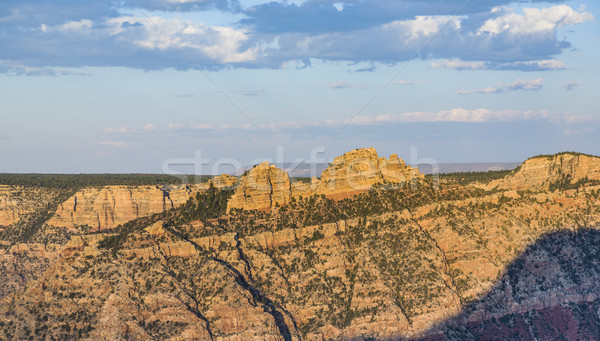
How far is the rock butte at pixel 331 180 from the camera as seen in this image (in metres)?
163

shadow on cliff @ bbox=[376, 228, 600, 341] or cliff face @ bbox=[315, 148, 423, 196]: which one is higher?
cliff face @ bbox=[315, 148, 423, 196]

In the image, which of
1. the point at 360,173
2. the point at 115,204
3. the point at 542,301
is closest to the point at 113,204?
the point at 115,204

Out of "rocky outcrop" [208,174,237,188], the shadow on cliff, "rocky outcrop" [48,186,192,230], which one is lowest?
the shadow on cliff

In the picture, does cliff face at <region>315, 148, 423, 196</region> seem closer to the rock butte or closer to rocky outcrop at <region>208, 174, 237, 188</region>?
the rock butte

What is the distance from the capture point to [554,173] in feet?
570

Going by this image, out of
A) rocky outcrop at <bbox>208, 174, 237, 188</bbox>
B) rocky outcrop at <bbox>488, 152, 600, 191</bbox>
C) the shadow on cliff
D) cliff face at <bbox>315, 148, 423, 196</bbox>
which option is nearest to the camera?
the shadow on cliff

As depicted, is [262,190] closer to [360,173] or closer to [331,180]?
[331,180]

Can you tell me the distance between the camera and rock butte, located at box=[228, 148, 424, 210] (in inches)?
6412

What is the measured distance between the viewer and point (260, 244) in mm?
154375

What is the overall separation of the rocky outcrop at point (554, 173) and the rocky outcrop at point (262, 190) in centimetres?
3463

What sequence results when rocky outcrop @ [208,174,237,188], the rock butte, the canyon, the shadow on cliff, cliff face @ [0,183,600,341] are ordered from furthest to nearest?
rocky outcrop @ [208,174,237,188] < the rock butte < the shadow on cliff < the canyon < cliff face @ [0,183,600,341]

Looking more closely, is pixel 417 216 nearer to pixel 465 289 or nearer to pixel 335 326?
pixel 465 289

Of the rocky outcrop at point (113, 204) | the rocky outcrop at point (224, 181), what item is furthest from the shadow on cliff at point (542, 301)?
the rocky outcrop at point (113, 204)

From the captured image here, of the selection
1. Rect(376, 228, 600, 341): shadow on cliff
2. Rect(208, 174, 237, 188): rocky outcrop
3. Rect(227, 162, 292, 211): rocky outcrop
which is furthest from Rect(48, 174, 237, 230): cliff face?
Rect(376, 228, 600, 341): shadow on cliff
